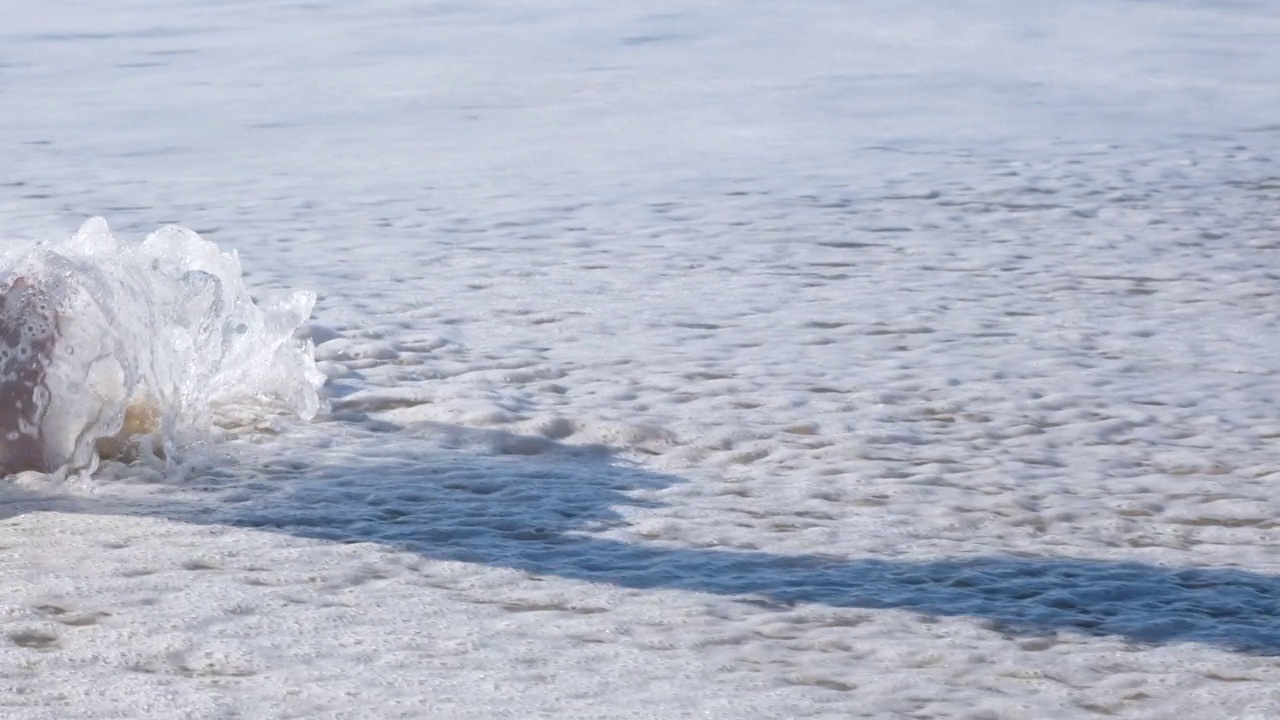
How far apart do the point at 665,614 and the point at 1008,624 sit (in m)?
0.51

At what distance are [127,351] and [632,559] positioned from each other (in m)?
1.15

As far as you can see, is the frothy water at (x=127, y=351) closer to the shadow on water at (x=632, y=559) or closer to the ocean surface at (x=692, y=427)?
the ocean surface at (x=692, y=427)

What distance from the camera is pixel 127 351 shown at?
3.60 metres

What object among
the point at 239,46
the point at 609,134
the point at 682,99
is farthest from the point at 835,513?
the point at 239,46

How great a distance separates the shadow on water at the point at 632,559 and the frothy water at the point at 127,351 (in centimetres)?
21

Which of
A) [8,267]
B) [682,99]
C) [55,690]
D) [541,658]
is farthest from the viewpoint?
[682,99]

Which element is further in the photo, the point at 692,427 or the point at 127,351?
the point at 692,427

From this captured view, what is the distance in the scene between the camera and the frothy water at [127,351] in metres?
3.51

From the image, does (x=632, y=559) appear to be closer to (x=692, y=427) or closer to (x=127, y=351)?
(x=692, y=427)

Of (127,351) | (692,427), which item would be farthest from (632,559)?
(127,351)

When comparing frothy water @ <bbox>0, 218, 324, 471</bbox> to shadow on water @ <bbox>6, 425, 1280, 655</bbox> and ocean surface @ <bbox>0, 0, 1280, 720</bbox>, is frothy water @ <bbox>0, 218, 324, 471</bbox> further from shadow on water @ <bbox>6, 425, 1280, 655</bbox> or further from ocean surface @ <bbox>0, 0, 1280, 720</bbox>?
shadow on water @ <bbox>6, 425, 1280, 655</bbox>

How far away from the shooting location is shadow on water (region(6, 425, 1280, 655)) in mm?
2814

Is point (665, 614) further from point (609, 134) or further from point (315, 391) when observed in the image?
point (609, 134)

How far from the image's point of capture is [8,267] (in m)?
3.65
